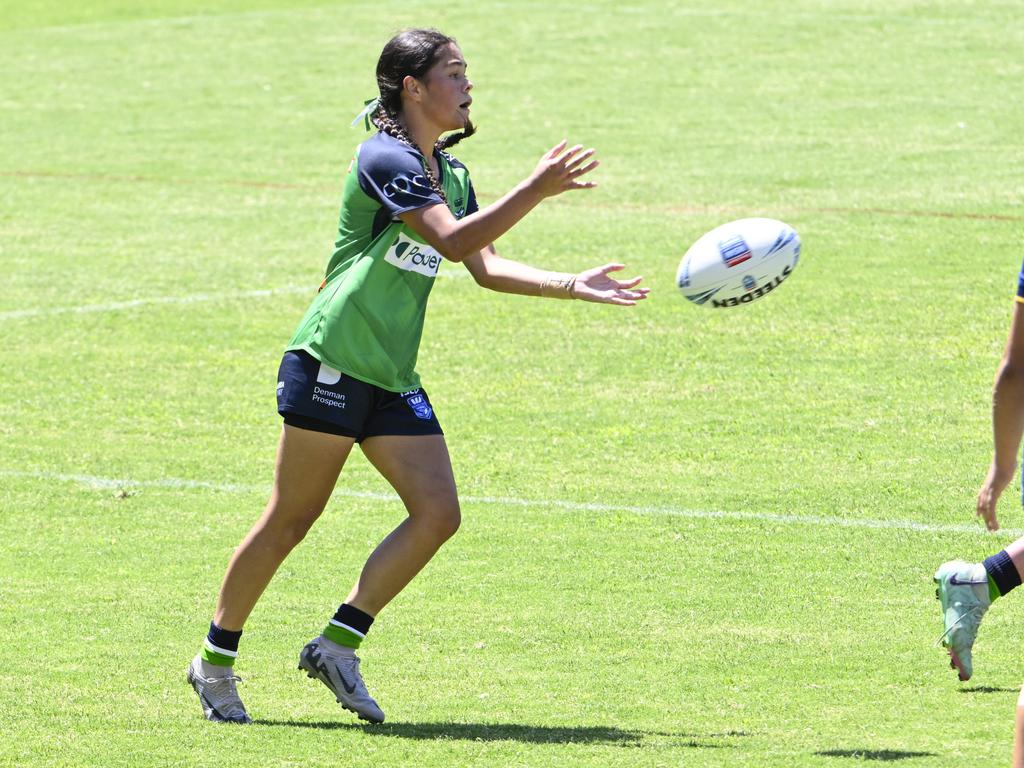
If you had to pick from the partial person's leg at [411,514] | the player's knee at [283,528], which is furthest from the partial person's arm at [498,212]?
the player's knee at [283,528]

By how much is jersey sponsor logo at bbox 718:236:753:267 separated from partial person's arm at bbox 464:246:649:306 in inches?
31.8

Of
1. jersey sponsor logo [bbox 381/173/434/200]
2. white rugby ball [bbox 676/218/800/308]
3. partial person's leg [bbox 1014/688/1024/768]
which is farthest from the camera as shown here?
white rugby ball [bbox 676/218/800/308]

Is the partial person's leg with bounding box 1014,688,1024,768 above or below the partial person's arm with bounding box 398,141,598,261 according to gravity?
below

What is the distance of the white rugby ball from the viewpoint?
693 cm

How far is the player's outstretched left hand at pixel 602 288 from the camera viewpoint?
19.8 feet

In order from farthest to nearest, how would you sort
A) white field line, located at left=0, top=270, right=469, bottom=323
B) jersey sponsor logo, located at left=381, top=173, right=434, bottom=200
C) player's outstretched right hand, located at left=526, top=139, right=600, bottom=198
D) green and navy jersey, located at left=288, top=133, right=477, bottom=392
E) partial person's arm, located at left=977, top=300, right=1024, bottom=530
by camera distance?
1. white field line, located at left=0, top=270, right=469, bottom=323
2. green and navy jersey, located at left=288, top=133, right=477, bottom=392
3. jersey sponsor logo, located at left=381, top=173, right=434, bottom=200
4. player's outstretched right hand, located at left=526, top=139, right=600, bottom=198
5. partial person's arm, located at left=977, top=300, right=1024, bottom=530

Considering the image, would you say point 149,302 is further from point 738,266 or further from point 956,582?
point 956,582

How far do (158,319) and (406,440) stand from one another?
25.2ft

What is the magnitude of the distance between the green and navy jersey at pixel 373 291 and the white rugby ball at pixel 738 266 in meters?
1.32

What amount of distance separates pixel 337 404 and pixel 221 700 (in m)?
1.11

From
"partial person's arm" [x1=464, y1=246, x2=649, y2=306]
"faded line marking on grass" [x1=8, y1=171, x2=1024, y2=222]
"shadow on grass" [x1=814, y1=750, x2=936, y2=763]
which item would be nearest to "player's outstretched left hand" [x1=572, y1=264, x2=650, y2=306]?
"partial person's arm" [x1=464, y1=246, x2=649, y2=306]

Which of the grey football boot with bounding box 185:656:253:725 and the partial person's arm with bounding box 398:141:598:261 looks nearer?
the partial person's arm with bounding box 398:141:598:261

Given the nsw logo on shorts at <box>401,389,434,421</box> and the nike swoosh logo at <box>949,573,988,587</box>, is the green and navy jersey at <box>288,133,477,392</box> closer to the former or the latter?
the nsw logo on shorts at <box>401,389,434,421</box>

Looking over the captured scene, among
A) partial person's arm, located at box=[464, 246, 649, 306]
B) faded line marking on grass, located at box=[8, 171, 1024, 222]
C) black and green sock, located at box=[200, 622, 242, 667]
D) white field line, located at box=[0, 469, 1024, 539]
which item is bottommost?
faded line marking on grass, located at box=[8, 171, 1024, 222]
